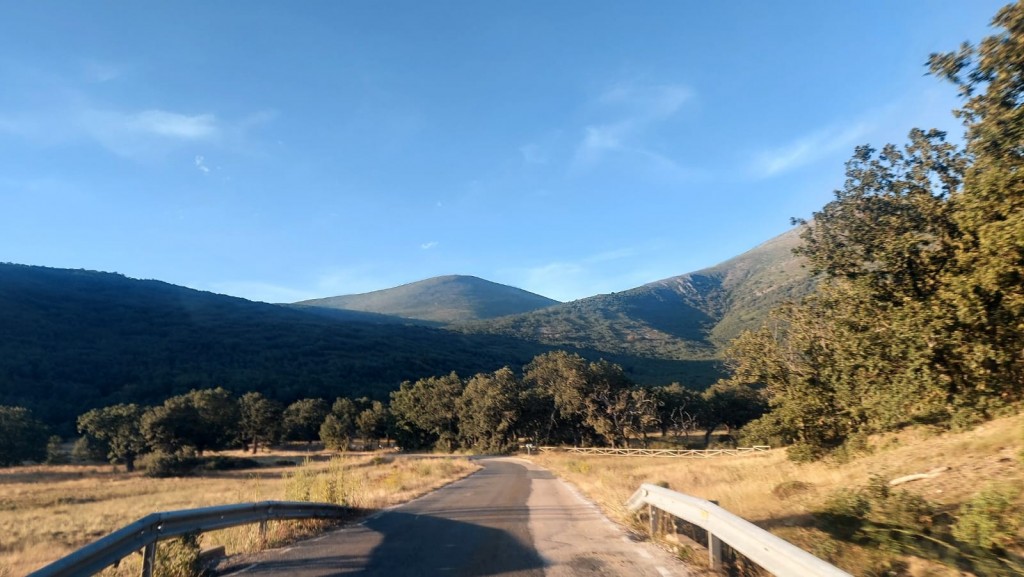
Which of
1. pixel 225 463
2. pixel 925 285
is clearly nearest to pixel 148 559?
pixel 925 285

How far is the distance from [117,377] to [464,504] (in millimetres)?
129986

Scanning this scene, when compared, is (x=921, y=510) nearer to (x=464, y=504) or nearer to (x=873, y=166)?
(x=464, y=504)

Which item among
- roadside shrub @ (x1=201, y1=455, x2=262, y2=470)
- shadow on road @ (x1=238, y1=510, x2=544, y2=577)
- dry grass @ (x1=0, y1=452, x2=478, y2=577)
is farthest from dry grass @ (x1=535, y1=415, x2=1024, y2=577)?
roadside shrub @ (x1=201, y1=455, x2=262, y2=470)

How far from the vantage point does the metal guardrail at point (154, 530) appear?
4.79 meters

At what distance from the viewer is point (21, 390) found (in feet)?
325

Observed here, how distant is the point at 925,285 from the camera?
1421 cm

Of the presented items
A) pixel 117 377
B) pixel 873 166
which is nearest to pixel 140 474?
pixel 873 166

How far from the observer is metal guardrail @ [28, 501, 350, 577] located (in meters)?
4.79

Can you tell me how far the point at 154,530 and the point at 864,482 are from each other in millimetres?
13555

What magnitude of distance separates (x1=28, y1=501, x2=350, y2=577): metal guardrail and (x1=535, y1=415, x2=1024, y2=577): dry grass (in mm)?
6529

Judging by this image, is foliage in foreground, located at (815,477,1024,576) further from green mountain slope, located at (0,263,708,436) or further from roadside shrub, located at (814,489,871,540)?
green mountain slope, located at (0,263,708,436)

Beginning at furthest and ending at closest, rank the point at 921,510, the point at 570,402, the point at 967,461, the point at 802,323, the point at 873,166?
1. the point at 570,402
2. the point at 802,323
3. the point at 873,166
4. the point at 967,461
5. the point at 921,510

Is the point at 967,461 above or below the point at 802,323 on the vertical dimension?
below

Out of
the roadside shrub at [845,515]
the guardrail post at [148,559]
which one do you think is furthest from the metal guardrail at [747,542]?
the guardrail post at [148,559]
